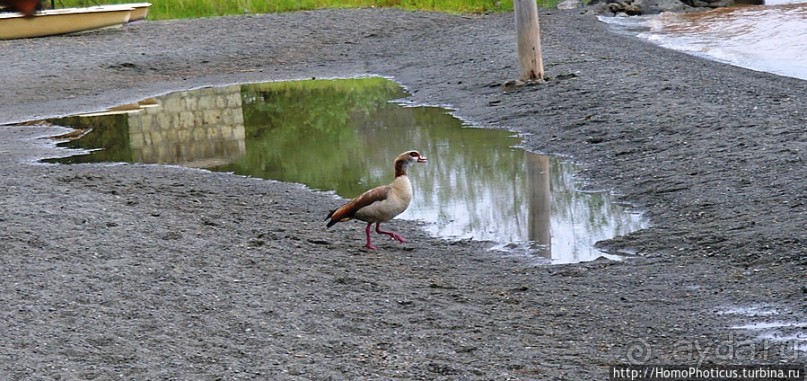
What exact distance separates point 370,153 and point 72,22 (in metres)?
14.4

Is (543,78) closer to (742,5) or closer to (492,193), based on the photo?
(492,193)

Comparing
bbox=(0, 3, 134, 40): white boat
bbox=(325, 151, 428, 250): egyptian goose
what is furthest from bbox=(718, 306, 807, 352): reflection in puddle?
bbox=(0, 3, 134, 40): white boat

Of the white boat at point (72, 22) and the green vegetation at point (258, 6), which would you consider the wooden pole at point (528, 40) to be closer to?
the white boat at point (72, 22)

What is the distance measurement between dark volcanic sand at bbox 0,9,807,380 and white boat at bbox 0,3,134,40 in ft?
32.9

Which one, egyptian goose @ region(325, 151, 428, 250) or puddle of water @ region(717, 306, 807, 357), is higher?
egyptian goose @ region(325, 151, 428, 250)

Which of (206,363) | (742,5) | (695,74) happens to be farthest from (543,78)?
(742,5)

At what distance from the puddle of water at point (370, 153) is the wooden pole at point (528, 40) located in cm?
160

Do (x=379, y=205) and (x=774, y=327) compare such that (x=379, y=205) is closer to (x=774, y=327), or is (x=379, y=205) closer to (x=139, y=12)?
(x=774, y=327)

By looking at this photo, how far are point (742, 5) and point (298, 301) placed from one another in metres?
36.0

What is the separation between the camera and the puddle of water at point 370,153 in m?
9.35

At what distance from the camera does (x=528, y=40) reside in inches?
655

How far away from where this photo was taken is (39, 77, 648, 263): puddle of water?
9352mm

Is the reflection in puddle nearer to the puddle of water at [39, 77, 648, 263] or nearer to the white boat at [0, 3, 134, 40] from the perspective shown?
the puddle of water at [39, 77, 648, 263]

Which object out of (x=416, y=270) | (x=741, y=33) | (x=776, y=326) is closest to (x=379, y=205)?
(x=416, y=270)
